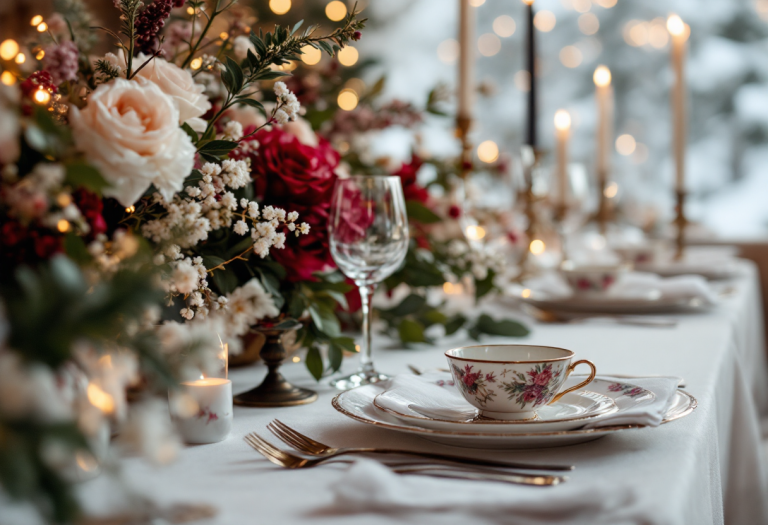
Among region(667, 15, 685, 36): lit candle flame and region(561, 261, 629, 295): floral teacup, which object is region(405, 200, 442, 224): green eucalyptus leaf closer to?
region(561, 261, 629, 295): floral teacup

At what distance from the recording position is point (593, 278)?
1447 millimetres

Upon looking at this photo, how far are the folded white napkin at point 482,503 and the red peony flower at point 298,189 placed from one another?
1.27 feet

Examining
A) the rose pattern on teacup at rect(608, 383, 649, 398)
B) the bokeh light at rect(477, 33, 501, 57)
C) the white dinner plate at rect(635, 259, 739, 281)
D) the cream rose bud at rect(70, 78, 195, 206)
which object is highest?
the bokeh light at rect(477, 33, 501, 57)

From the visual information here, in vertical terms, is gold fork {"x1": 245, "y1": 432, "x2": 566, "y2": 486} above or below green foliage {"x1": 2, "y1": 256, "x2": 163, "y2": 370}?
below

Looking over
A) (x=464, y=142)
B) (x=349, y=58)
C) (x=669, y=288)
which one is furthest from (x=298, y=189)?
(x=349, y=58)

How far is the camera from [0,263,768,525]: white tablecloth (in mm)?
475

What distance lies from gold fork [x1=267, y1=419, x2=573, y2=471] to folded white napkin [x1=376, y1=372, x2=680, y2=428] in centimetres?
7

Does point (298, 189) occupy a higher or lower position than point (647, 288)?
higher

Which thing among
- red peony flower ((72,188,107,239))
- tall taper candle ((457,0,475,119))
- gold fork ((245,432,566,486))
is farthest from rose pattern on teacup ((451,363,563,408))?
tall taper candle ((457,0,475,119))

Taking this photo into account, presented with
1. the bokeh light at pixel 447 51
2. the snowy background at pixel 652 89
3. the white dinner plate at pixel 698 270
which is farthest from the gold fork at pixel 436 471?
the bokeh light at pixel 447 51

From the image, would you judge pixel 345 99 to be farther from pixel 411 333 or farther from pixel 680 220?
pixel 680 220

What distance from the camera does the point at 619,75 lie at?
444 centimetres

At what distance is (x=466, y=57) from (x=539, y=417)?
0.98 m

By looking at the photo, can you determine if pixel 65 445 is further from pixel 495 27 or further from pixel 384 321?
pixel 495 27
